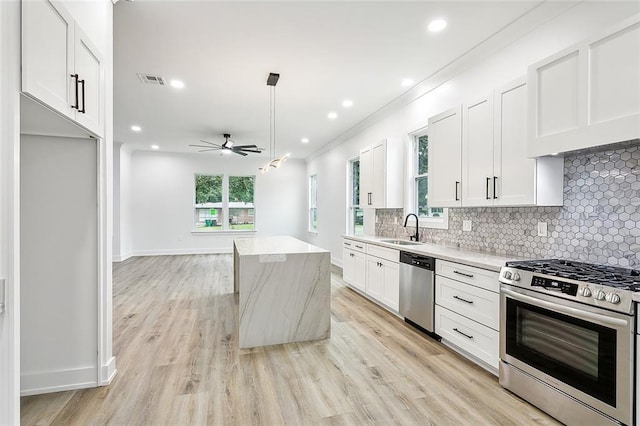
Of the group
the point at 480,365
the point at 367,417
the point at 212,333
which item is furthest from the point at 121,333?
the point at 480,365

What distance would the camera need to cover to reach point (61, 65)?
1.71m

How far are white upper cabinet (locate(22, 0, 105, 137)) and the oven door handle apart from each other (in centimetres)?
290

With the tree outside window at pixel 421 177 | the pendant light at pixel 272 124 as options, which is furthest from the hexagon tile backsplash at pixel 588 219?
the pendant light at pixel 272 124

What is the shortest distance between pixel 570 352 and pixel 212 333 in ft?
9.91

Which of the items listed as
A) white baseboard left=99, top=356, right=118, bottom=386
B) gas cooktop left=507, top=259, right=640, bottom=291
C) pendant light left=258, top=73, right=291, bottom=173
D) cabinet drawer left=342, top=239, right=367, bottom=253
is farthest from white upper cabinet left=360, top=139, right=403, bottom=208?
white baseboard left=99, top=356, right=118, bottom=386

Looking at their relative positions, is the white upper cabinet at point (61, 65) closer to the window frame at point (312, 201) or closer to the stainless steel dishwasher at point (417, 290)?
the stainless steel dishwasher at point (417, 290)

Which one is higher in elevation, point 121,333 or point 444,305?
point 444,305

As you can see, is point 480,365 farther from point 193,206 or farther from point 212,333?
point 193,206

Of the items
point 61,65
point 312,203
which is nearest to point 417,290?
point 61,65

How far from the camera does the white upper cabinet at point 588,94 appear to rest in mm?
1778

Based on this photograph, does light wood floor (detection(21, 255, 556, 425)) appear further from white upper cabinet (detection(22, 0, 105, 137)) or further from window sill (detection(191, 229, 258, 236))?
window sill (detection(191, 229, 258, 236))

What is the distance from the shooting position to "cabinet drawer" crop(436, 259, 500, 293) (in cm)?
248

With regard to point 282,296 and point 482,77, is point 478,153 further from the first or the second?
point 282,296

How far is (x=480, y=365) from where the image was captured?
105 inches
